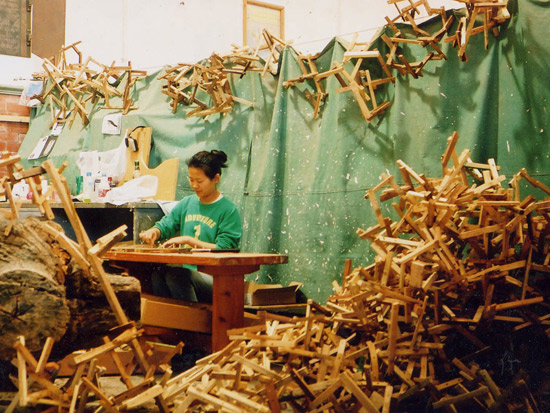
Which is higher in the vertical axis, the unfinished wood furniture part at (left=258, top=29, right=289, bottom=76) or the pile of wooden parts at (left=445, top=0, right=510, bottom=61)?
the unfinished wood furniture part at (left=258, top=29, right=289, bottom=76)

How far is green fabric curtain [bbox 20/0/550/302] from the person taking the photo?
3848mm

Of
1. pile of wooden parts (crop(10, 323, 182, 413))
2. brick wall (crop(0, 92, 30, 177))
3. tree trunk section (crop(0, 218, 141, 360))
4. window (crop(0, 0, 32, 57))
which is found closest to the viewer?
pile of wooden parts (crop(10, 323, 182, 413))

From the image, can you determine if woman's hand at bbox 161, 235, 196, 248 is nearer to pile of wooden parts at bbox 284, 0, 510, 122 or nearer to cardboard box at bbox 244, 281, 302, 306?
cardboard box at bbox 244, 281, 302, 306

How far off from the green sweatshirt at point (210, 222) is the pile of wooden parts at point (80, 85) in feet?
7.81

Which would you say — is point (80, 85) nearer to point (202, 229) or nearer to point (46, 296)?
point (202, 229)

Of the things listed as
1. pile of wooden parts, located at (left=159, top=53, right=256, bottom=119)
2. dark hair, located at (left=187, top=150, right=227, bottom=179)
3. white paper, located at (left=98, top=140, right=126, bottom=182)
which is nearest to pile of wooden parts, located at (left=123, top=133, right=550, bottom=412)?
dark hair, located at (left=187, top=150, right=227, bottom=179)

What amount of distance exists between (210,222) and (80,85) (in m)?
3.81

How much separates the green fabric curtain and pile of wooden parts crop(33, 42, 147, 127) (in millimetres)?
329

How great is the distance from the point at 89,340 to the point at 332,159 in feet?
8.80

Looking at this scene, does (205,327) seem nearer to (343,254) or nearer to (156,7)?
(343,254)

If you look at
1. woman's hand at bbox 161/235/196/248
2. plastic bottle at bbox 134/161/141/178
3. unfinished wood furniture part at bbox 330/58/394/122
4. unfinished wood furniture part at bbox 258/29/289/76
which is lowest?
woman's hand at bbox 161/235/196/248

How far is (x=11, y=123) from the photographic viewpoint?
27.4ft

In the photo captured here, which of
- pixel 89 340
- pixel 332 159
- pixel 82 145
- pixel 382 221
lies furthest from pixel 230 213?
pixel 82 145

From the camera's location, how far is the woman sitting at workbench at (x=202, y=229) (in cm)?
478
